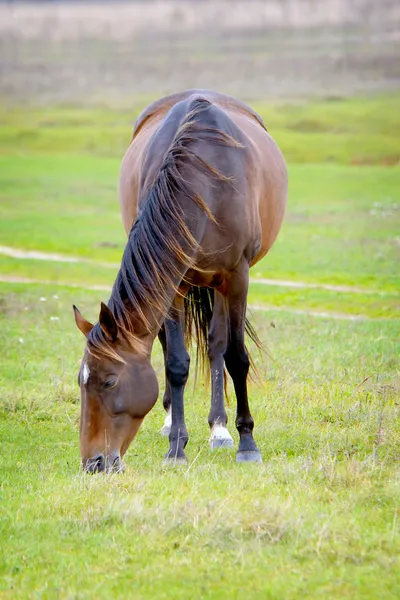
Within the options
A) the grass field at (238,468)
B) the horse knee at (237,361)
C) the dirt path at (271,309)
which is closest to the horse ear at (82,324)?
the grass field at (238,468)

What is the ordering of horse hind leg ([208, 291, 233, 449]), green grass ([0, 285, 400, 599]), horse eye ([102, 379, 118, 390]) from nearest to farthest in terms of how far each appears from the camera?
green grass ([0, 285, 400, 599]) < horse eye ([102, 379, 118, 390]) < horse hind leg ([208, 291, 233, 449])

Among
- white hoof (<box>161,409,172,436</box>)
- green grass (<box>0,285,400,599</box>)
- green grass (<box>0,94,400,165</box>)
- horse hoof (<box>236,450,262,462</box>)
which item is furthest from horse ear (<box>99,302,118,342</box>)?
green grass (<box>0,94,400,165</box>)

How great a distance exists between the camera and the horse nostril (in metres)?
5.53

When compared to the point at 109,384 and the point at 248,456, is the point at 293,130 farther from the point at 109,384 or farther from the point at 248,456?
the point at 109,384

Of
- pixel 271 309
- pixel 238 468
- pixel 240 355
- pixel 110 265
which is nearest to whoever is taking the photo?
pixel 238 468

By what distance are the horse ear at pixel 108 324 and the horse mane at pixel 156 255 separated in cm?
4

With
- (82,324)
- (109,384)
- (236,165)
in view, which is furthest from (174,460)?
(236,165)

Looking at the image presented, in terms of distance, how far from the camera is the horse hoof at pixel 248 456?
6.38 meters

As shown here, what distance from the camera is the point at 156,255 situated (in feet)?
19.2

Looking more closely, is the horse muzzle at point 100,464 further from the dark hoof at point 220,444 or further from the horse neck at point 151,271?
the dark hoof at point 220,444

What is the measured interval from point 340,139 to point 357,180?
1158 centimetres

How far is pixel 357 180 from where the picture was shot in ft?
102

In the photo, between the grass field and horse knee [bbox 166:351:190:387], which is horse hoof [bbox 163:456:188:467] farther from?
horse knee [bbox 166:351:190:387]

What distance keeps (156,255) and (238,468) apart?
146 cm
